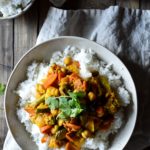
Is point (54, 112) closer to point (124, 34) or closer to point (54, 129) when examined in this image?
point (54, 129)

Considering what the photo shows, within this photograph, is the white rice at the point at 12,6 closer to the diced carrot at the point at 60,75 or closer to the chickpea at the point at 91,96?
the diced carrot at the point at 60,75

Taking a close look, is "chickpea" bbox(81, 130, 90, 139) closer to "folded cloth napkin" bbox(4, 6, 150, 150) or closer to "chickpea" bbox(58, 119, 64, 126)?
"chickpea" bbox(58, 119, 64, 126)

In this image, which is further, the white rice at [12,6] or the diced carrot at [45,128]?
the white rice at [12,6]

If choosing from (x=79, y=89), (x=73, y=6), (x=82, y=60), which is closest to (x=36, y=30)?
(x=73, y=6)

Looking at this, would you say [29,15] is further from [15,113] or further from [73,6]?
[15,113]

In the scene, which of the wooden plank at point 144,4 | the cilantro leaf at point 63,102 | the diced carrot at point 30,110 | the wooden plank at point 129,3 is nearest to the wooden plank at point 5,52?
the diced carrot at point 30,110
